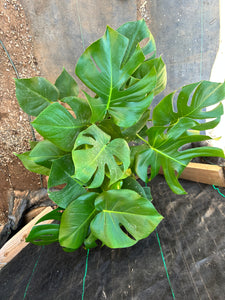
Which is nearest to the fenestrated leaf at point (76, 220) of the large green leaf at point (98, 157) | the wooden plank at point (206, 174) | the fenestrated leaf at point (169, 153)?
the large green leaf at point (98, 157)

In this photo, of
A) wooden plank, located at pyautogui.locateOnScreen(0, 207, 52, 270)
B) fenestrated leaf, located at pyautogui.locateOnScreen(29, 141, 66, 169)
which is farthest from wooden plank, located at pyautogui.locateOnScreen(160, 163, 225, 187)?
wooden plank, located at pyautogui.locateOnScreen(0, 207, 52, 270)

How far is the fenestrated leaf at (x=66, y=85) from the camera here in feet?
3.46

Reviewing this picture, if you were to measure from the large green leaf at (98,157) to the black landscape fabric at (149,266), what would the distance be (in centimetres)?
50

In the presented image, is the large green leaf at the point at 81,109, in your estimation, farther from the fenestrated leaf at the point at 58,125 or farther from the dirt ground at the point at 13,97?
the dirt ground at the point at 13,97

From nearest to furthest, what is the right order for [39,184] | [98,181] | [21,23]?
[98,181] → [21,23] → [39,184]

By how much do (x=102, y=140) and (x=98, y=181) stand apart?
0.16 metres

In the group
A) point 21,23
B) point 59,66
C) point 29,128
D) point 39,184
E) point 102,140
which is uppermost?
point 21,23

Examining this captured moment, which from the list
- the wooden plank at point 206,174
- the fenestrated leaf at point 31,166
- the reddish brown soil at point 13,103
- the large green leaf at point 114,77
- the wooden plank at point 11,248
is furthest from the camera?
the reddish brown soil at point 13,103

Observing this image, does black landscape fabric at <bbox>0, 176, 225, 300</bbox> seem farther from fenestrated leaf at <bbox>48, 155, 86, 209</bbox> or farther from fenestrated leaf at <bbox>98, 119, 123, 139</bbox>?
fenestrated leaf at <bbox>98, 119, 123, 139</bbox>

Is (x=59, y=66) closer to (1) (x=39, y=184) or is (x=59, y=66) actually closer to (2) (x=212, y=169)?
(1) (x=39, y=184)

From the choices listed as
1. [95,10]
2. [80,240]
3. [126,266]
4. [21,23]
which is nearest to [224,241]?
[126,266]

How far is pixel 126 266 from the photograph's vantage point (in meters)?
1.00

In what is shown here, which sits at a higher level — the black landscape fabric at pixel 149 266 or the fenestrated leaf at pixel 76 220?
the fenestrated leaf at pixel 76 220

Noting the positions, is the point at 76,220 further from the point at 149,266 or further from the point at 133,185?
the point at 149,266
